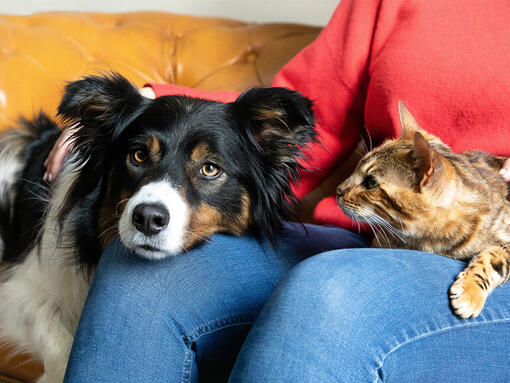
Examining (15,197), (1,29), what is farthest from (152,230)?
(1,29)

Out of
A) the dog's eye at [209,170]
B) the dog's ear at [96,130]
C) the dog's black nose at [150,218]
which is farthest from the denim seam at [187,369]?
the dog's ear at [96,130]

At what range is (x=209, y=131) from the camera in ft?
4.82

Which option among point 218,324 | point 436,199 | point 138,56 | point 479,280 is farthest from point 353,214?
point 138,56

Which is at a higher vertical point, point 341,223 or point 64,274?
point 341,223

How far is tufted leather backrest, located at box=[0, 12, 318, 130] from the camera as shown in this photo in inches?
91.2

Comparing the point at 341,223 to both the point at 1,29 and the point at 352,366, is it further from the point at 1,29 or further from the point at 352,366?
the point at 1,29

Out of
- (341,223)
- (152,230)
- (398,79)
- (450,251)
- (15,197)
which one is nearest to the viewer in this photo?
(152,230)

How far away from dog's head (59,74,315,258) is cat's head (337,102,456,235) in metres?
0.20

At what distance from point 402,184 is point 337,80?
0.52 m

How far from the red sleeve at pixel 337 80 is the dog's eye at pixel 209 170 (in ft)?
1.18

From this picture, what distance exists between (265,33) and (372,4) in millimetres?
708

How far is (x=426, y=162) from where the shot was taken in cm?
127

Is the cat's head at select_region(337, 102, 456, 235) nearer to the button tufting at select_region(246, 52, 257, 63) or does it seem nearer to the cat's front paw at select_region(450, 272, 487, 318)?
the cat's front paw at select_region(450, 272, 487, 318)

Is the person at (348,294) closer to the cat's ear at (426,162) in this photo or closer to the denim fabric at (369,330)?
the denim fabric at (369,330)
